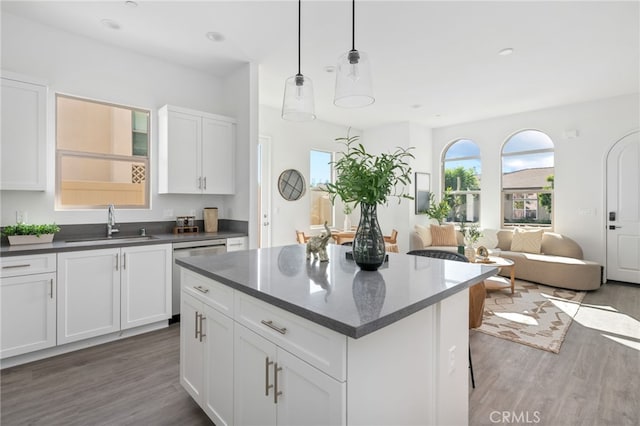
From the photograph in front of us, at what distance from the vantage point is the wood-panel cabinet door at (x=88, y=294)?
268 centimetres

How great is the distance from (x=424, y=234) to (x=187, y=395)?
17.4ft

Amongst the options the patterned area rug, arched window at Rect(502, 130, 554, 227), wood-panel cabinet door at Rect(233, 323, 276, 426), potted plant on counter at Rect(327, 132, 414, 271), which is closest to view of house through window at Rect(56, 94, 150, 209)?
wood-panel cabinet door at Rect(233, 323, 276, 426)

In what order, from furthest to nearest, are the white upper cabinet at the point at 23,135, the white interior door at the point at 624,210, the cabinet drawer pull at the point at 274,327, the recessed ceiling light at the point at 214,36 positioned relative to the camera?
the white interior door at the point at 624,210 < the recessed ceiling light at the point at 214,36 < the white upper cabinet at the point at 23,135 < the cabinet drawer pull at the point at 274,327

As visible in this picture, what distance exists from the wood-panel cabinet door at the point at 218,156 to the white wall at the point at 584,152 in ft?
17.6

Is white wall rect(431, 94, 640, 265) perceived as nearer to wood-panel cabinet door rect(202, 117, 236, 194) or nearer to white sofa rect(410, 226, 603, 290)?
white sofa rect(410, 226, 603, 290)

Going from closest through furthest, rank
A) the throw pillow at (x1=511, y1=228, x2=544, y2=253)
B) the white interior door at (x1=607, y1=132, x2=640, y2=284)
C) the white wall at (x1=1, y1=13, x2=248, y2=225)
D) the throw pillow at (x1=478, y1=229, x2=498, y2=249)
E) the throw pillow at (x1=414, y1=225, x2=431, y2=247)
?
the white wall at (x1=1, y1=13, x2=248, y2=225) → the white interior door at (x1=607, y1=132, x2=640, y2=284) → the throw pillow at (x1=511, y1=228, x2=544, y2=253) → the throw pillow at (x1=478, y1=229, x2=498, y2=249) → the throw pillow at (x1=414, y1=225, x2=431, y2=247)

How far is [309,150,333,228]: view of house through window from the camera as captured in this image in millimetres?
6488

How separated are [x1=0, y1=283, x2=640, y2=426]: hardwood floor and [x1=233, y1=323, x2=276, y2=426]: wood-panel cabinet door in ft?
1.96

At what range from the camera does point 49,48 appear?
3086 mm

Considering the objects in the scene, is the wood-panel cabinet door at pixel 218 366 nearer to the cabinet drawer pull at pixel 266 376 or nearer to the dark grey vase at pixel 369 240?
the cabinet drawer pull at pixel 266 376

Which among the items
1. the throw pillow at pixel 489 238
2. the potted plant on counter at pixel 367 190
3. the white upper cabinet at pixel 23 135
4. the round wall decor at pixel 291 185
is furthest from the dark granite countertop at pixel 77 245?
the throw pillow at pixel 489 238

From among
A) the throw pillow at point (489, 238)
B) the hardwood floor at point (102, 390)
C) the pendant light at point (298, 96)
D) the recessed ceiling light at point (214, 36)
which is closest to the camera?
the hardwood floor at point (102, 390)

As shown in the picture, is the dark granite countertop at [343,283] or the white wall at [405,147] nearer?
the dark granite countertop at [343,283]

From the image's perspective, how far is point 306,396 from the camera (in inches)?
45.1
